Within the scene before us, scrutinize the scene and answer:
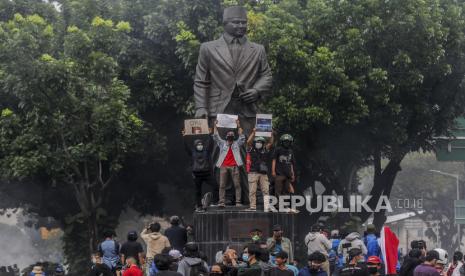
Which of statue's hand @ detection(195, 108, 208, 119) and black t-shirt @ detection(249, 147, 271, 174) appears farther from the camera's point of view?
statue's hand @ detection(195, 108, 208, 119)

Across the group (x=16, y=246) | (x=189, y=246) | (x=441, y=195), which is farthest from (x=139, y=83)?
(x=16, y=246)

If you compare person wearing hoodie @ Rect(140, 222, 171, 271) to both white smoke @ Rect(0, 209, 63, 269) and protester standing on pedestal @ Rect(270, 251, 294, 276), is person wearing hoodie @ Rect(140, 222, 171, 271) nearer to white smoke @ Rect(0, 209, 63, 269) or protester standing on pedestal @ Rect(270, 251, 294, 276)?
protester standing on pedestal @ Rect(270, 251, 294, 276)

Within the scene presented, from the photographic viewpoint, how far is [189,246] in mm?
17859

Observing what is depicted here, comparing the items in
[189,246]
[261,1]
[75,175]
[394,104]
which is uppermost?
[261,1]

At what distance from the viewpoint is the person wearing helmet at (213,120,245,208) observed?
2305 cm

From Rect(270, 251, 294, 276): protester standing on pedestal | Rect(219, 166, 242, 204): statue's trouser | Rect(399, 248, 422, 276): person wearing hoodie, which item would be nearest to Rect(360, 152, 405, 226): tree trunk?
Rect(219, 166, 242, 204): statue's trouser

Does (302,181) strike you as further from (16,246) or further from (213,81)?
(16,246)

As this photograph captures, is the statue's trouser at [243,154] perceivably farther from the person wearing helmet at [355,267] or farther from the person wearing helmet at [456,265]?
the person wearing helmet at [355,267]

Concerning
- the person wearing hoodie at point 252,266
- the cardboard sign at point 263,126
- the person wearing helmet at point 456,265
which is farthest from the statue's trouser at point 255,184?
the person wearing hoodie at point 252,266

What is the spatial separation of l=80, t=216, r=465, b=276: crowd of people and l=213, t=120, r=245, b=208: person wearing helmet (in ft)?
3.87

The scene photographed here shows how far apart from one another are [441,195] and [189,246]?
2068 inches

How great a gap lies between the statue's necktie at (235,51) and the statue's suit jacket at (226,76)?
6 cm

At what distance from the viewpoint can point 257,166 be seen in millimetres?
22719

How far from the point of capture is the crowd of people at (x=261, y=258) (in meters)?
15.9
